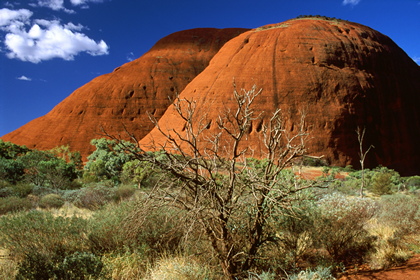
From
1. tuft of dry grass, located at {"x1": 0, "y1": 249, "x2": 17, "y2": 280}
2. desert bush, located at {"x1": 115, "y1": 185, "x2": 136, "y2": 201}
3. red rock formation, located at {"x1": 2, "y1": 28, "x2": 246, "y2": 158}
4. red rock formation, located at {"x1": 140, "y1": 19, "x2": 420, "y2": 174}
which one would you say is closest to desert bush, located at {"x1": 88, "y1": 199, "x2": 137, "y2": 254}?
tuft of dry grass, located at {"x1": 0, "y1": 249, "x2": 17, "y2": 280}

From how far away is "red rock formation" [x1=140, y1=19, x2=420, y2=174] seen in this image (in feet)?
102

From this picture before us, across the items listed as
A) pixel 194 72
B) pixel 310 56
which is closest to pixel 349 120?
pixel 310 56

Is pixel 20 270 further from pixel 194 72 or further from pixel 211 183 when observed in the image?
pixel 194 72

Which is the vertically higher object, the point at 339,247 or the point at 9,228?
the point at 9,228

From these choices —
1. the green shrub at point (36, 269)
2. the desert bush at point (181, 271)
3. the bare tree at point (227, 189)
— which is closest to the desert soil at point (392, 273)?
the bare tree at point (227, 189)

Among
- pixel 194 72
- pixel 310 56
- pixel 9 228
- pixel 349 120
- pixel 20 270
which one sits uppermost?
pixel 194 72

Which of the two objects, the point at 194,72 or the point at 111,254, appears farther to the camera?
the point at 194,72

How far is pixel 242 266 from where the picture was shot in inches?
168

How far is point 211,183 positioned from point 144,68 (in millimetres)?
44133

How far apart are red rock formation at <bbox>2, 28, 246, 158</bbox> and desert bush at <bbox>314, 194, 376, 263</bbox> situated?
110ft

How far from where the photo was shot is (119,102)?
41406mm

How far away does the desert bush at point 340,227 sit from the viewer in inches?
229

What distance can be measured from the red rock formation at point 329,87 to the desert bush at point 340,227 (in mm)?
23354

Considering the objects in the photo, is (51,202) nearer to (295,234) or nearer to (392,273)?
(295,234)
